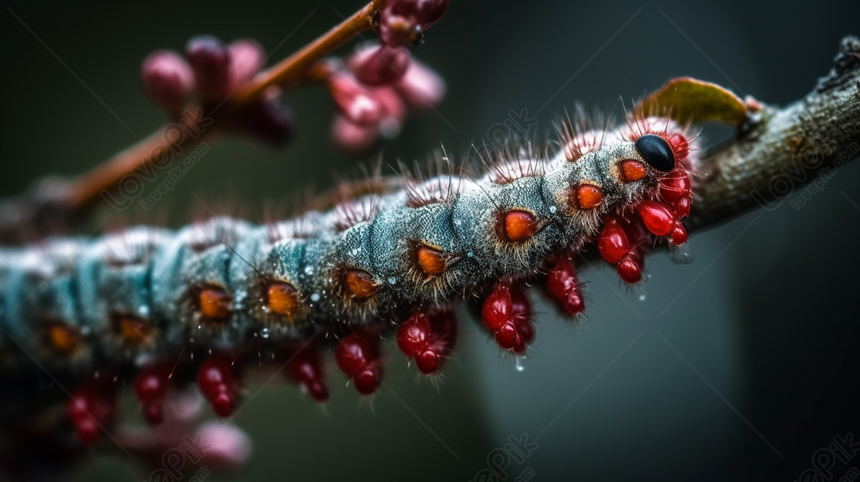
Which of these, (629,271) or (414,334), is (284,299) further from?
(629,271)

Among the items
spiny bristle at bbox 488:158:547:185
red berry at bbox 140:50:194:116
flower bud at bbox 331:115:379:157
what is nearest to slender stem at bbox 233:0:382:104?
red berry at bbox 140:50:194:116

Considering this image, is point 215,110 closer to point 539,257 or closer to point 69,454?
point 539,257

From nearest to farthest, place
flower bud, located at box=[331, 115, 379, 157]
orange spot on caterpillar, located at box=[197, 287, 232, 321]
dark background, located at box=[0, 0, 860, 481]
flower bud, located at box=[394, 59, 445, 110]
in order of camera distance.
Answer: orange spot on caterpillar, located at box=[197, 287, 232, 321], flower bud, located at box=[394, 59, 445, 110], flower bud, located at box=[331, 115, 379, 157], dark background, located at box=[0, 0, 860, 481]

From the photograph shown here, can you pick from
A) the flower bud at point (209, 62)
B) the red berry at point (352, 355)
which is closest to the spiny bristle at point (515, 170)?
the red berry at point (352, 355)

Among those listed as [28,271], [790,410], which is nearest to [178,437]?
[28,271]

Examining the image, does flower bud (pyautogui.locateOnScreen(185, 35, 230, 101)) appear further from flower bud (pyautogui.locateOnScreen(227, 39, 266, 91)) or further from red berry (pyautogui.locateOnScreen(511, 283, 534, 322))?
red berry (pyautogui.locateOnScreen(511, 283, 534, 322))

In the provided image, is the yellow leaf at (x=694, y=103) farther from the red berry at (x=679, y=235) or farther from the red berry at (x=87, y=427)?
the red berry at (x=87, y=427)
